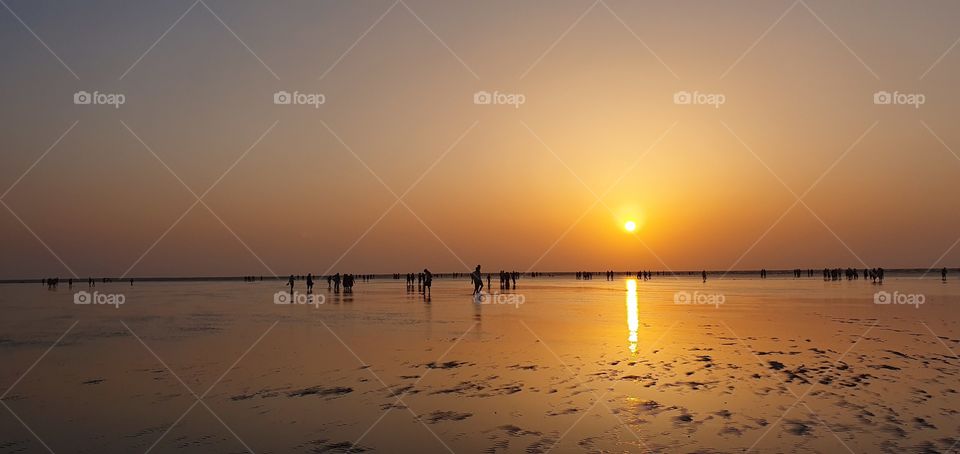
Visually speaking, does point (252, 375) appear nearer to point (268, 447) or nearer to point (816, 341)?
point (268, 447)

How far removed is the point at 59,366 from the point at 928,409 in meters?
17.1

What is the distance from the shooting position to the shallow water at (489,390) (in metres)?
8.05

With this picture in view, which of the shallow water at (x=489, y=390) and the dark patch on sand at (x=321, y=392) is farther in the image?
the dark patch on sand at (x=321, y=392)

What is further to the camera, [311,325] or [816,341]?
Answer: [311,325]

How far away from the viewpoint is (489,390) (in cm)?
1109

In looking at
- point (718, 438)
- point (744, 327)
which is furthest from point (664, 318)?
point (718, 438)

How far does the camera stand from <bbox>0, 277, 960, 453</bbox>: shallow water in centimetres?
805

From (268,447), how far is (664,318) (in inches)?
815

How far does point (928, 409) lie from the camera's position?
919 cm

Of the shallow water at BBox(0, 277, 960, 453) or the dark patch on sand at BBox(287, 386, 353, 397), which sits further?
the dark patch on sand at BBox(287, 386, 353, 397)

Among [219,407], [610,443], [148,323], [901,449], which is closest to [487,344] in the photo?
[219,407]

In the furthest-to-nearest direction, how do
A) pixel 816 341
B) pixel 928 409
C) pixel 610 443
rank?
pixel 816 341 → pixel 928 409 → pixel 610 443

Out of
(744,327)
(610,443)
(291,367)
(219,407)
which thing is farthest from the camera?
(744,327)

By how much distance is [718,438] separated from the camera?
26.0 ft
